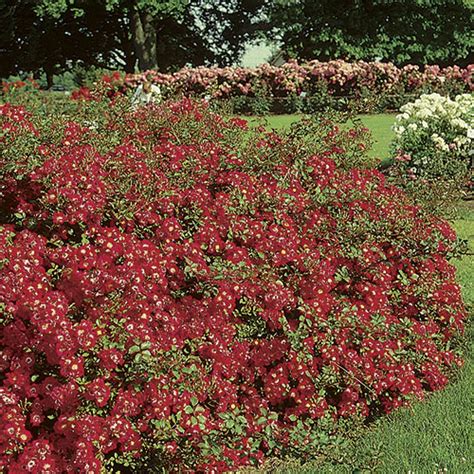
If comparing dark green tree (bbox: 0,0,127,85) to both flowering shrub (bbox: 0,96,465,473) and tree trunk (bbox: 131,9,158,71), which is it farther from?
flowering shrub (bbox: 0,96,465,473)

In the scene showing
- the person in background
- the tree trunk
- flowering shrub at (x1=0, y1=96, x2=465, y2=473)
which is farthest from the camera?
the tree trunk

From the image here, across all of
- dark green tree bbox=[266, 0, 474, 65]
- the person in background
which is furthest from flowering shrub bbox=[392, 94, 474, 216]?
dark green tree bbox=[266, 0, 474, 65]

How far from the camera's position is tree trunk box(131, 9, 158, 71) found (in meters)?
28.1

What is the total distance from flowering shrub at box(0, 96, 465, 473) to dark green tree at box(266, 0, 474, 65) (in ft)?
76.7

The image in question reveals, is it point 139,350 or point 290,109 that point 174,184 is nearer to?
point 139,350

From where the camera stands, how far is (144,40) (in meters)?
28.5

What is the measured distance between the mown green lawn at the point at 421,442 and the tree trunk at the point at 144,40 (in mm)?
25080

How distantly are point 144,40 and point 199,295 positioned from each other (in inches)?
1030

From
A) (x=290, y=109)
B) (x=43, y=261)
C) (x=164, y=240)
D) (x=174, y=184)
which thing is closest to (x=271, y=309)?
(x=164, y=240)

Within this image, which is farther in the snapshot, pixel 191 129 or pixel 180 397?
pixel 191 129

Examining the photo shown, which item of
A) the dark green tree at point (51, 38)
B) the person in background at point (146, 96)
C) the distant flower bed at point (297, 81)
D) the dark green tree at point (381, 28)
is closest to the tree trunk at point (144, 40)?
the dark green tree at point (51, 38)

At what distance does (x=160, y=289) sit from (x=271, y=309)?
571 mm

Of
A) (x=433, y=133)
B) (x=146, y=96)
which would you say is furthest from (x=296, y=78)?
(x=433, y=133)

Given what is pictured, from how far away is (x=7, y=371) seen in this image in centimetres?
332
